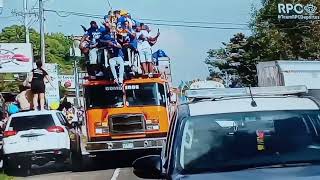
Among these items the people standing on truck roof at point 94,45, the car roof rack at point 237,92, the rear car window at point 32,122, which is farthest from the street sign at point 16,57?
the car roof rack at point 237,92

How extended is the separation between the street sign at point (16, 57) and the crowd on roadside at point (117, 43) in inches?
1394

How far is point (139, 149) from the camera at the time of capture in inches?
712

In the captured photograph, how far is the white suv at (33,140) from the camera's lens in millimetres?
17562

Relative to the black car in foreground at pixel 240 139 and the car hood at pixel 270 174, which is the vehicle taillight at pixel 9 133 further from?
the car hood at pixel 270 174

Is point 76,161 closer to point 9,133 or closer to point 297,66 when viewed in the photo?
point 9,133

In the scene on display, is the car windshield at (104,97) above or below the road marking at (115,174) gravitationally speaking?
above

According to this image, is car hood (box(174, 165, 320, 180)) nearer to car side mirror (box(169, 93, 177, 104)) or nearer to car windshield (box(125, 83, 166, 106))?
car windshield (box(125, 83, 166, 106))

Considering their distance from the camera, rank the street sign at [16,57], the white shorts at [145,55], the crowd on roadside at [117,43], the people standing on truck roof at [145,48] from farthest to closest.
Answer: the street sign at [16,57]
the white shorts at [145,55]
the people standing on truck roof at [145,48]
the crowd on roadside at [117,43]

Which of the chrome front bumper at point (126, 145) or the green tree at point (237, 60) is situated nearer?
the chrome front bumper at point (126, 145)

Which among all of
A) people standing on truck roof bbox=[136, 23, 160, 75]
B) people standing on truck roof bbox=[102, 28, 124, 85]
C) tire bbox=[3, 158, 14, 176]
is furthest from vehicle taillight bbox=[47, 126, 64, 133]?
people standing on truck roof bbox=[136, 23, 160, 75]

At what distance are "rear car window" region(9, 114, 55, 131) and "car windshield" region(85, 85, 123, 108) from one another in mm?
1111

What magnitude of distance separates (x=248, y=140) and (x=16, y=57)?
5027 cm

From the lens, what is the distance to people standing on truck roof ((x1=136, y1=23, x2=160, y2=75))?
1897 cm

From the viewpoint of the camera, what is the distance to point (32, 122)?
1784 centimetres
